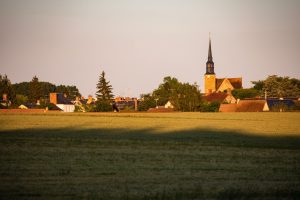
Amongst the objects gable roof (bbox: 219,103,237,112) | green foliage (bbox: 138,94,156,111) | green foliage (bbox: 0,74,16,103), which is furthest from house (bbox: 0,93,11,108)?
gable roof (bbox: 219,103,237,112)

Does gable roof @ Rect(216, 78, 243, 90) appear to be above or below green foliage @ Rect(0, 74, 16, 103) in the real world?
above

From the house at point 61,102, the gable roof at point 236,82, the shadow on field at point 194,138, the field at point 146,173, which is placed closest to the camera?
the field at point 146,173

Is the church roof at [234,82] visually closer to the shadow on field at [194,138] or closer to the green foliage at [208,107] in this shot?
the green foliage at [208,107]

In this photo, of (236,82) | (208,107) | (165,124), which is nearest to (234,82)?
(236,82)

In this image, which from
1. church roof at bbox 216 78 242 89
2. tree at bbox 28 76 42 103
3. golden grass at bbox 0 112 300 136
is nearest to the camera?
golden grass at bbox 0 112 300 136

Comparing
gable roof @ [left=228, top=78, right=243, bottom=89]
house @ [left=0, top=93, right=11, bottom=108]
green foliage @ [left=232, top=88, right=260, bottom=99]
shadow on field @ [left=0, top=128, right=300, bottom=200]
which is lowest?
shadow on field @ [left=0, top=128, right=300, bottom=200]

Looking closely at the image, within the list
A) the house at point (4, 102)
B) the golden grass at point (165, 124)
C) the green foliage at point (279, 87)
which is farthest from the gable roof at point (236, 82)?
the golden grass at point (165, 124)

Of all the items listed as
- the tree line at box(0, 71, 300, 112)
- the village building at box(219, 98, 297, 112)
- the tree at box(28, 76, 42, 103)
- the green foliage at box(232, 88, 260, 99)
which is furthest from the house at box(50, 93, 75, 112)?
the village building at box(219, 98, 297, 112)

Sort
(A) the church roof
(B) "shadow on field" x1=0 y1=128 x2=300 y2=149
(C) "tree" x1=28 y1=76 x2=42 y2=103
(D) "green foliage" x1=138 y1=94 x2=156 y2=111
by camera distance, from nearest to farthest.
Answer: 1. (B) "shadow on field" x1=0 y1=128 x2=300 y2=149
2. (D) "green foliage" x1=138 y1=94 x2=156 y2=111
3. (C) "tree" x1=28 y1=76 x2=42 y2=103
4. (A) the church roof

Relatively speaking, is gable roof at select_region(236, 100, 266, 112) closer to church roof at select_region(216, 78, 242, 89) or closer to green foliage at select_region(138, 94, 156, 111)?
green foliage at select_region(138, 94, 156, 111)

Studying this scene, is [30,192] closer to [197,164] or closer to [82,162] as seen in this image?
[82,162]

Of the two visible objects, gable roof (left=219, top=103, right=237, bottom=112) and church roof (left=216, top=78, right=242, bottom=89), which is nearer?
gable roof (left=219, top=103, right=237, bottom=112)

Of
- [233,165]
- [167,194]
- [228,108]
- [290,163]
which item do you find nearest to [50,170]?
[167,194]

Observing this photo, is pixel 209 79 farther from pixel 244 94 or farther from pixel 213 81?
pixel 244 94
